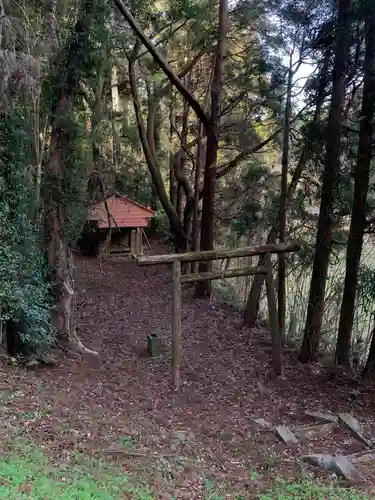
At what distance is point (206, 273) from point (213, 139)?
463cm

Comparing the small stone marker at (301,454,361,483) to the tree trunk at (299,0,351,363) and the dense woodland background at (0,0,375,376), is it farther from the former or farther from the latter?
the tree trunk at (299,0,351,363)

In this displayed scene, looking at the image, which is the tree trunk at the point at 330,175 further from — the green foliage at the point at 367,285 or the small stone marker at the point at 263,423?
the small stone marker at the point at 263,423

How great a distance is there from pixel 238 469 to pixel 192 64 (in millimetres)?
10680

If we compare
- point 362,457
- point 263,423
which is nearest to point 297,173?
point 263,423

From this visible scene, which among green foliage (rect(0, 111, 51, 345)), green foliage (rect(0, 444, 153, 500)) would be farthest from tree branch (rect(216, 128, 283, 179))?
green foliage (rect(0, 444, 153, 500))

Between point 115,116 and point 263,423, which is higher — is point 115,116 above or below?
above

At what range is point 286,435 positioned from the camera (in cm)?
466

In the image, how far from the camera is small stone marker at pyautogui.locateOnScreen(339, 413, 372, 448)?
4.58 meters

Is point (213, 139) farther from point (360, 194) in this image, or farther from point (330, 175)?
point (360, 194)

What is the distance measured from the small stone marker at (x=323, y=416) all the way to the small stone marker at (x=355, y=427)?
0.09m

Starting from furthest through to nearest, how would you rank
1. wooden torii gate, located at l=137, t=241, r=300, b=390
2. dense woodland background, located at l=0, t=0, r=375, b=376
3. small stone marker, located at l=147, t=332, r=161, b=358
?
1. small stone marker, located at l=147, t=332, r=161, b=358
2. wooden torii gate, located at l=137, t=241, r=300, b=390
3. dense woodland background, located at l=0, t=0, r=375, b=376

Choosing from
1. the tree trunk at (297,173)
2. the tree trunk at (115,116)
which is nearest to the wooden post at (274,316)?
the tree trunk at (297,173)

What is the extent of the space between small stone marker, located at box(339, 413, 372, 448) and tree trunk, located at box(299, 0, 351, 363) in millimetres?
2255

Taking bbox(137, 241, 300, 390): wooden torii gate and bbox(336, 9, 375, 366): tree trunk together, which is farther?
bbox(137, 241, 300, 390): wooden torii gate
